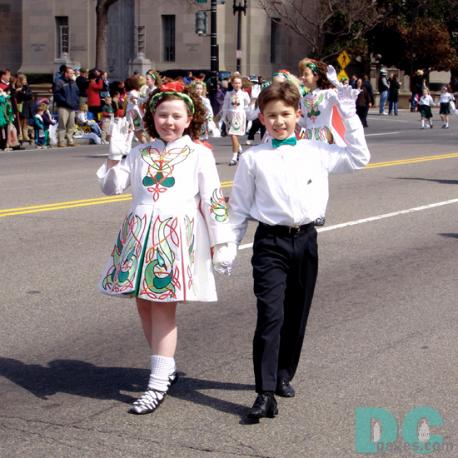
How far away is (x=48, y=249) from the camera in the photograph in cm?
1118

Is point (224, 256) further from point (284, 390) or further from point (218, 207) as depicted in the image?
point (284, 390)

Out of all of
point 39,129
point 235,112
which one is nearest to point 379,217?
point 235,112

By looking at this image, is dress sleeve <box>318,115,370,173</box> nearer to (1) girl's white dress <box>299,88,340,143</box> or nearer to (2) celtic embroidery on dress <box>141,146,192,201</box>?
(2) celtic embroidery on dress <box>141,146,192,201</box>

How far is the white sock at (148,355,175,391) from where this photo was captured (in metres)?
6.04

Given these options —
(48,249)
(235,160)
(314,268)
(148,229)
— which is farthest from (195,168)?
(235,160)

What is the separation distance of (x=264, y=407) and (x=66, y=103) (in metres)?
21.5

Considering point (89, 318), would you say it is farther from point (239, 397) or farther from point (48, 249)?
point (48, 249)

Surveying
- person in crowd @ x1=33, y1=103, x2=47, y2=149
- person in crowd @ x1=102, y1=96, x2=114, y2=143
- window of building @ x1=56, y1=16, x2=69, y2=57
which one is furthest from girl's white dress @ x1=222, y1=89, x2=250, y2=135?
window of building @ x1=56, y1=16, x2=69, y2=57

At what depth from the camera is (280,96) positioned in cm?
592

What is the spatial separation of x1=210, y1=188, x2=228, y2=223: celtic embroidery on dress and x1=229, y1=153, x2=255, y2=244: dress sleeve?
0.05 metres

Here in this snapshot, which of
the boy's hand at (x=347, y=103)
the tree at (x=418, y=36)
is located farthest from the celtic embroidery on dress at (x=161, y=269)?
the tree at (x=418, y=36)

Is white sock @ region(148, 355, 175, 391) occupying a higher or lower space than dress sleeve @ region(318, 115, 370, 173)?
lower

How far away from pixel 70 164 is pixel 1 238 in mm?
10064

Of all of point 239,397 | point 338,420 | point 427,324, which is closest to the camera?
point 338,420
